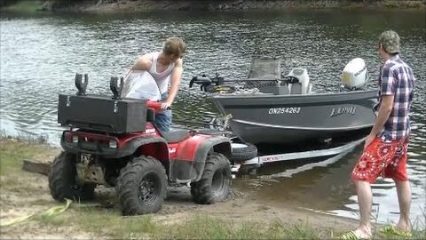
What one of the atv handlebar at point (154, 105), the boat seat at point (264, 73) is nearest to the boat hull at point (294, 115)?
the boat seat at point (264, 73)

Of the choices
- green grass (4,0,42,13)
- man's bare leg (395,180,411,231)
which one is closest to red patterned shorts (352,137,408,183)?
man's bare leg (395,180,411,231)

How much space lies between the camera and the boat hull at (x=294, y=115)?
34.9ft

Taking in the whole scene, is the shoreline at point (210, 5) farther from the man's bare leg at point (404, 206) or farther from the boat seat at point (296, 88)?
the man's bare leg at point (404, 206)

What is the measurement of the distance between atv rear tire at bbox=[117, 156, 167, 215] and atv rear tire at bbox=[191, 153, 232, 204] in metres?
0.83

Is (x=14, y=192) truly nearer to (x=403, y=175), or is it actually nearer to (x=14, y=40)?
(x=403, y=175)

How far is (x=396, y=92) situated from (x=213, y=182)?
9.46 ft

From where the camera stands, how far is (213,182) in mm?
7977

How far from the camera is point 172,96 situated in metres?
7.04

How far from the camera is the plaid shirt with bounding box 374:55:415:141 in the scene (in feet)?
18.6

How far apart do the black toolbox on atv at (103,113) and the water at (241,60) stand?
9.44 feet

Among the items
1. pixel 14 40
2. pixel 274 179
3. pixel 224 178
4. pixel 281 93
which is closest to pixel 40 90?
pixel 281 93

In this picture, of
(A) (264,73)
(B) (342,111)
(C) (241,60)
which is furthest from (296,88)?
(C) (241,60)

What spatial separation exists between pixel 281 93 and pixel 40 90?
33.3ft

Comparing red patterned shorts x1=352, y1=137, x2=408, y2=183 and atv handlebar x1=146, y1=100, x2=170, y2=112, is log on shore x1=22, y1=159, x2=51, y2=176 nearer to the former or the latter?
atv handlebar x1=146, y1=100, x2=170, y2=112
